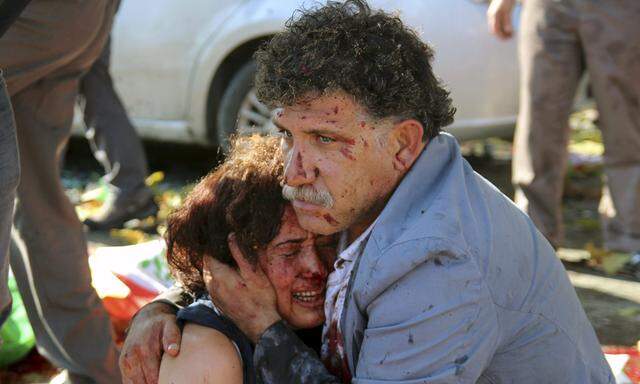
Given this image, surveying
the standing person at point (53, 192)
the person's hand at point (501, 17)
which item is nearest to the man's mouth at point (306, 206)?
the standing person at point (53, 192)

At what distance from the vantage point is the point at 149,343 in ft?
8.37

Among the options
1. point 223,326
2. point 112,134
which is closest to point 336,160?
point 223,326

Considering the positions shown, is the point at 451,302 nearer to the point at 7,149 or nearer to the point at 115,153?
the point at 7,149

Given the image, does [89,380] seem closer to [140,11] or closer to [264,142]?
[264,142]

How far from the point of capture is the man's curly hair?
213cm

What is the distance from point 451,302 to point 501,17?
3.15 metres

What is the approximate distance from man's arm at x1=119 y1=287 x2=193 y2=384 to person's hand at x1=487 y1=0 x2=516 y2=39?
9.12ft

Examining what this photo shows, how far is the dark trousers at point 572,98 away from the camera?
447 cm

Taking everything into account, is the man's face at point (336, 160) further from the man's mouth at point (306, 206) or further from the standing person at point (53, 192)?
the standing person at point (53, 192)

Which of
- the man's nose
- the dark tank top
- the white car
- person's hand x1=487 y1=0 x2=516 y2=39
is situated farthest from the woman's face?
the white car

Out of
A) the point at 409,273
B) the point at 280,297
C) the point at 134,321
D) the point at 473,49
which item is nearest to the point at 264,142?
the point at 280,297

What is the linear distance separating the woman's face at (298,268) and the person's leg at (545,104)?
249 cm

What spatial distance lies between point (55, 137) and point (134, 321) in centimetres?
82

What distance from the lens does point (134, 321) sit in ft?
8.78
